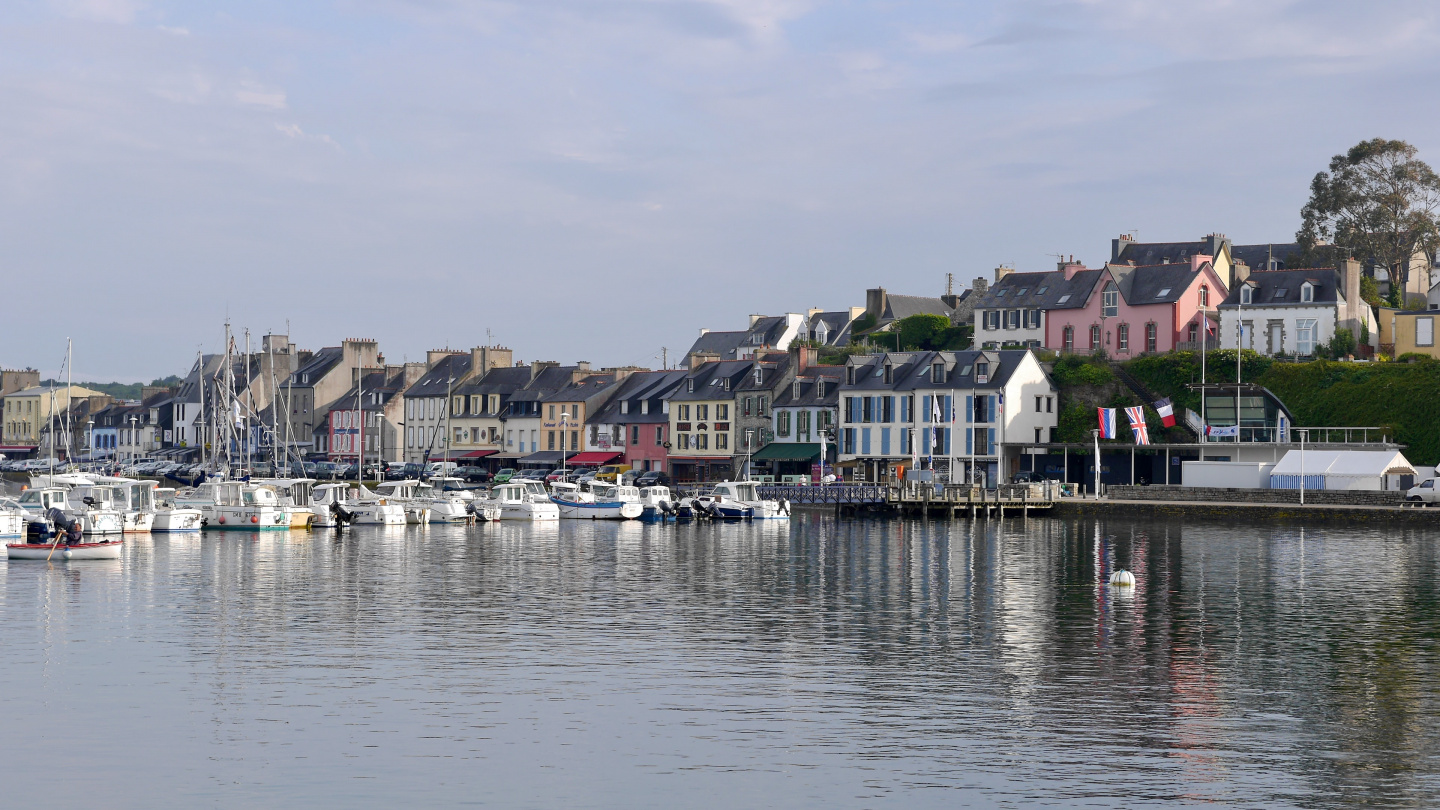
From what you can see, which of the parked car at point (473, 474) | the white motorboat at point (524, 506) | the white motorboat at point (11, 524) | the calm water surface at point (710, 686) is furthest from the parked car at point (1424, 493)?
the white motorboat at point (11, 524)

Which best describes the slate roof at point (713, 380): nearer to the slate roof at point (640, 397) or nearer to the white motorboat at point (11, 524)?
the slate roof at point (640, 397)

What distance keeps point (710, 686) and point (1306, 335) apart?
290ft

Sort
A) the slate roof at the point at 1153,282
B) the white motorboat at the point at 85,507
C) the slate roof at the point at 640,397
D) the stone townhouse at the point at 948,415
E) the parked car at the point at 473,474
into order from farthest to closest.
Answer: the parked car at the point at 473,474 → the slate roof at the point at 640,397 → the slate roof at the point at 1153,282 → the stone townhouse at the point at 948,415 → the white motorboat at the point at 85,507

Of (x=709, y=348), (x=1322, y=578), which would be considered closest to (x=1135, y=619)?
(x=1322, y=578)

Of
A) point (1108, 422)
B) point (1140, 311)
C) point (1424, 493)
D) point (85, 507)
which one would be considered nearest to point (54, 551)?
point (85, 507)

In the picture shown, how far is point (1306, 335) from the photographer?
107438mm

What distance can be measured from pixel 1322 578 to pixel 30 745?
45.7 m

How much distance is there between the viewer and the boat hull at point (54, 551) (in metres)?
56.6

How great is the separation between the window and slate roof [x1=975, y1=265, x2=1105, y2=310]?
1560 cm

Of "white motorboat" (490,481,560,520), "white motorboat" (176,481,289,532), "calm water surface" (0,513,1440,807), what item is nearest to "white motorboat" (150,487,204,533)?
"white motorboat" (176,481,289,532)

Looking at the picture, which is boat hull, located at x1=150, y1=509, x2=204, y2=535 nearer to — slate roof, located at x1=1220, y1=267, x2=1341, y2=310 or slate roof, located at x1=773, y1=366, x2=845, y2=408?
slate roof, located at x1=773, y1=366, x2=845, y2=408

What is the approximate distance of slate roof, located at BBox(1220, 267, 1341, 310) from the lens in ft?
350

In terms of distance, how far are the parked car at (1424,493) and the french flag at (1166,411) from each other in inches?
621

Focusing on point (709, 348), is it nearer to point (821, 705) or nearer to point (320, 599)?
point (320, 599)
